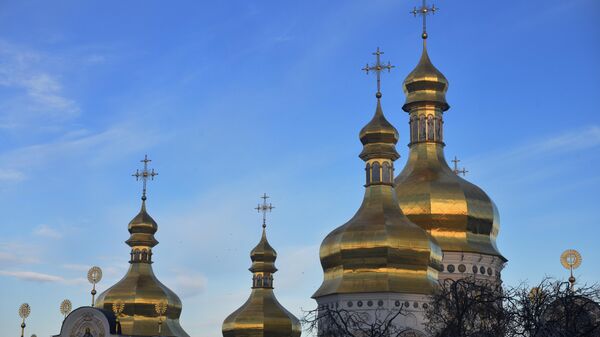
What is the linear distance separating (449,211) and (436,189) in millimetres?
1038

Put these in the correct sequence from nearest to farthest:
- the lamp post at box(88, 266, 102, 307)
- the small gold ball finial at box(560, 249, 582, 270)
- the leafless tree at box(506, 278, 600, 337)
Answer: the leafless tree at box(506, 278, 600, 337), the small gold ball finial at box(560, 249, 582, 270), the lamp post at box(88, 266, 102, 307)

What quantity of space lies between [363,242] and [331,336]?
48.0 ft

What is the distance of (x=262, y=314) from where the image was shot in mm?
52500

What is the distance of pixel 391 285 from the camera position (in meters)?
38.8

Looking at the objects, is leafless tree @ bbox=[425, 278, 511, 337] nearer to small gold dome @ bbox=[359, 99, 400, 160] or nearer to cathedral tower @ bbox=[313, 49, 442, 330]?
cathedral tower @ bbox=[313, 49, 442, 330]

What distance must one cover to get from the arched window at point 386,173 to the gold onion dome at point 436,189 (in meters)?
2.95

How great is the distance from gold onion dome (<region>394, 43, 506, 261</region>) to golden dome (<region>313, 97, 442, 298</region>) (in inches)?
119

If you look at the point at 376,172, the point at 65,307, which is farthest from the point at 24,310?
the point at 376,172

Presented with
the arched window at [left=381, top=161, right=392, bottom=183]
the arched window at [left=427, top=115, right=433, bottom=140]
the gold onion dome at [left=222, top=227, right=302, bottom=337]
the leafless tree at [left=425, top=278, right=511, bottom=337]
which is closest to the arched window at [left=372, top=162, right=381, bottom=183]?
the arched window at [left=381, top=161, right=392, bottom=183]

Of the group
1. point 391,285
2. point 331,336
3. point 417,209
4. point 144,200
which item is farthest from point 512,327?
point 144,200

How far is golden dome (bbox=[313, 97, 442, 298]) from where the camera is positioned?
39.1 metres

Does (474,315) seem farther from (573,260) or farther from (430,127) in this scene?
(430,127)

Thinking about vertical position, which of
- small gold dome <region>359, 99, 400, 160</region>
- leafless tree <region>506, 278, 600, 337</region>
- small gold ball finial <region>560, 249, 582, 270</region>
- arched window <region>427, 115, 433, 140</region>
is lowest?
leafless tree <region>506, 278, 600, 337</region>

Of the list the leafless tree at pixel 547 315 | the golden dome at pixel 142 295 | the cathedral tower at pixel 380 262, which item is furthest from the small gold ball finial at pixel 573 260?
the golden dome at pixel 142 295
